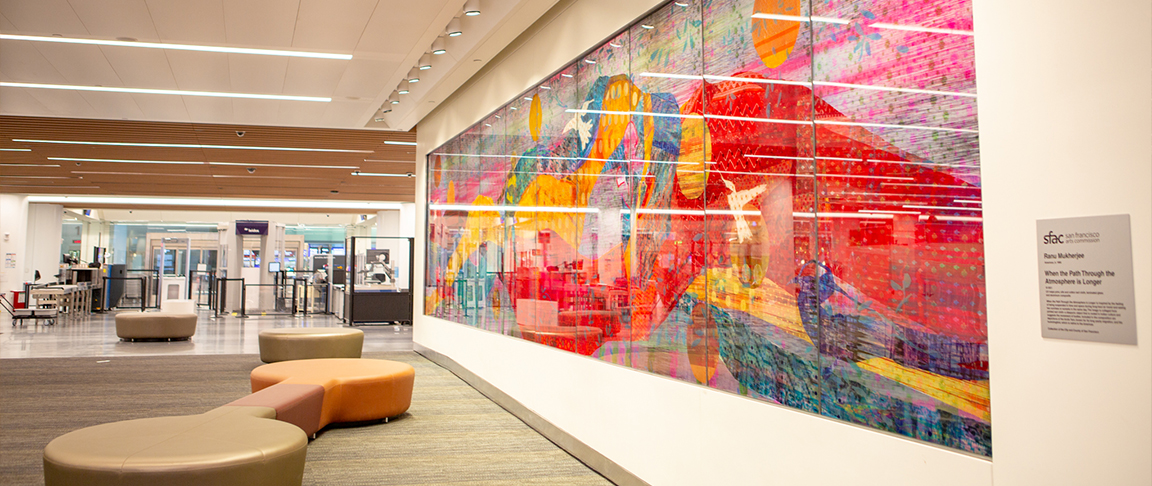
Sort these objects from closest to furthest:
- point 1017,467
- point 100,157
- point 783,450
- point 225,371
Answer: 1. point 1017,467
2. point 783,450
3. point 225,371
4. point 100,157

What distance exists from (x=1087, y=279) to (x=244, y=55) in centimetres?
795

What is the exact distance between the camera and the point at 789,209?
316cm

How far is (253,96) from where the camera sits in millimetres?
9477

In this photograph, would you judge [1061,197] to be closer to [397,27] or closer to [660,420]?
[660,420]

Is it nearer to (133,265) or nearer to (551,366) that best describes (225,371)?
(551,366)

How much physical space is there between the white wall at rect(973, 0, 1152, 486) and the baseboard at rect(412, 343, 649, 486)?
2.51 m

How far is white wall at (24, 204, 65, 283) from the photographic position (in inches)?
906

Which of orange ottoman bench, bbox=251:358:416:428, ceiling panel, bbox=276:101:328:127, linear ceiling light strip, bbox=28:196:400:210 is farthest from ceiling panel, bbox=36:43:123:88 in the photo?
linear ceiling light strip, bbox=28:196:400:210

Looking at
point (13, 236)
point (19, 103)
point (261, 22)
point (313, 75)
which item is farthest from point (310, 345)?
point (13, 236)

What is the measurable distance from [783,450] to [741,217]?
A: 1126 mm

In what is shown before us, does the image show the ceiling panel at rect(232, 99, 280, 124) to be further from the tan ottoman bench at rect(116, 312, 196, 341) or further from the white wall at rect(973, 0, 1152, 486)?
the white wall at rect(973, 0, 1152, 486)

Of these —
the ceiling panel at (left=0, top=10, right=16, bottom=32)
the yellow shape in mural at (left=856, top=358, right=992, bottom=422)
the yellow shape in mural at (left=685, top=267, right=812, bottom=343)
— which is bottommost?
the yellow shape in mural at (left=856, top=358, right=992, bottom=422)

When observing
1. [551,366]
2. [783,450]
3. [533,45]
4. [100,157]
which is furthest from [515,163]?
[100,157]

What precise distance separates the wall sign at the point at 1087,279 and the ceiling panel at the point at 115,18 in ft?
22.8
